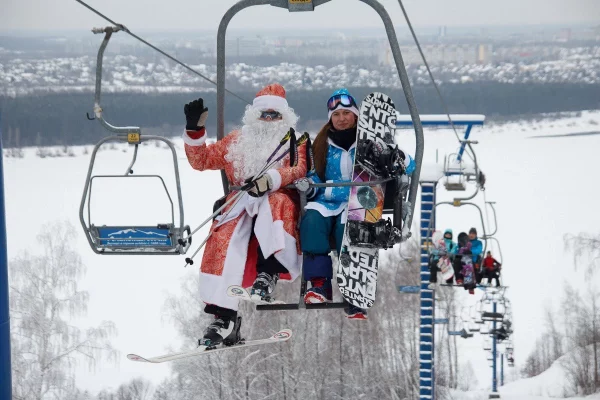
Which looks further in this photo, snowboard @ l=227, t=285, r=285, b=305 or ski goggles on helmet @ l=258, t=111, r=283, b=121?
ski goggles on helmet @ l=258, t=111, r=283, b=121

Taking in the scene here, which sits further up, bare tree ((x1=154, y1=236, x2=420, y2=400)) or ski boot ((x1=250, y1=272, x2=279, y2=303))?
ski boot ((x1=250, y1=272, x2=279, y2=303))

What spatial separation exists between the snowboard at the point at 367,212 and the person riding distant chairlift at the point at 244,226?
0.27 m

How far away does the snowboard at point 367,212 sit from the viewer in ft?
Answer: 17.9

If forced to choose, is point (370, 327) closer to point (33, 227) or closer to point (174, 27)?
point (33, 227)

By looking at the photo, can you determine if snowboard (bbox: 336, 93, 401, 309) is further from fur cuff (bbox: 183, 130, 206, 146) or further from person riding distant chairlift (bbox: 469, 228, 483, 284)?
person riding distant chairlift (bbox: 469, 228, 483, 284)

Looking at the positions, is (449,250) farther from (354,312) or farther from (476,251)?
(354,312)

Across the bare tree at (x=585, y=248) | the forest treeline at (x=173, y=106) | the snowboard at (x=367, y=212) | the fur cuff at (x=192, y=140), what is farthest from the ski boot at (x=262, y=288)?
the bare tree at (x=585, y=248)

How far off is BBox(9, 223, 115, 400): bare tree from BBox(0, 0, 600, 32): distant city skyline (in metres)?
22.3

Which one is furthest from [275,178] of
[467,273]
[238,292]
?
[467,273]

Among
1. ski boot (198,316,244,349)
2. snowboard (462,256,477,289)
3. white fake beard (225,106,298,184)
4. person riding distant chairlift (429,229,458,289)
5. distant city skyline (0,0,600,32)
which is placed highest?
distant city skyline (0,0,600,32)

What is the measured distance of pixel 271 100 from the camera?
575cm

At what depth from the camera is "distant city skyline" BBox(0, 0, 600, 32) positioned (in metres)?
61.7

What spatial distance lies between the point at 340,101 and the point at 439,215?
136ft

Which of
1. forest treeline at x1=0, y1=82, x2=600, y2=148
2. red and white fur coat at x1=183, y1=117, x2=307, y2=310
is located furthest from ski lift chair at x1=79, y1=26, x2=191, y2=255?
forest treeline at x1=0, y1=82, x2=600, y2=148
